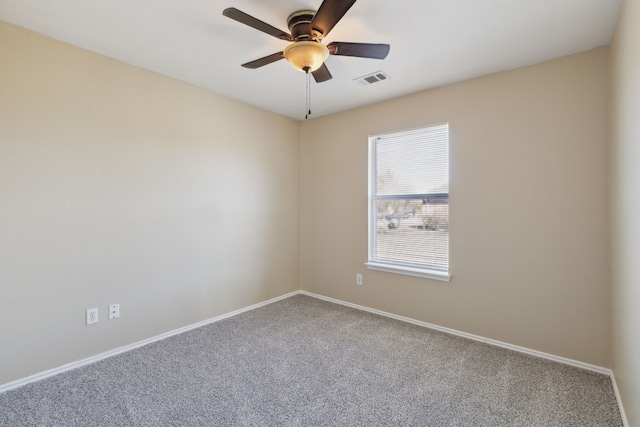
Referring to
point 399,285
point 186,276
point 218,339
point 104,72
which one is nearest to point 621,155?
point 399,285

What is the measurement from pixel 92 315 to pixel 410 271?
2879 mm

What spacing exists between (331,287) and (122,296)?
2301 millimetres

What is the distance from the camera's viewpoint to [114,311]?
253 cm

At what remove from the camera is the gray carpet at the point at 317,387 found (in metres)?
1.77

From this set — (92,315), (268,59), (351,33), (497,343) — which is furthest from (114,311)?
(497,343)

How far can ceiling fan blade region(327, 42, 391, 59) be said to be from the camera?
6.12 feet

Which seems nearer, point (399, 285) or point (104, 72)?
point (104, 72)

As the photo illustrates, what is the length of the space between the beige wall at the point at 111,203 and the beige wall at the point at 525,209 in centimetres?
178

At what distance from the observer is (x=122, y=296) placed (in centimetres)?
258

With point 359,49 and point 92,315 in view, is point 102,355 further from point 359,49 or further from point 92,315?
point 359,49

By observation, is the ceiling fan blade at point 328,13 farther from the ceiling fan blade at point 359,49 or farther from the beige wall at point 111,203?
the beige wall at point 111,203

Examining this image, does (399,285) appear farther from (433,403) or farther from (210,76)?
(210,76)

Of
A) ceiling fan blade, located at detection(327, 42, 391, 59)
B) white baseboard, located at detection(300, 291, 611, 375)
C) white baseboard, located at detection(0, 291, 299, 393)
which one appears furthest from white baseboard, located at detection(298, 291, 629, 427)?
ceiling fan blade, located at detection(327, 42, 391, 59)

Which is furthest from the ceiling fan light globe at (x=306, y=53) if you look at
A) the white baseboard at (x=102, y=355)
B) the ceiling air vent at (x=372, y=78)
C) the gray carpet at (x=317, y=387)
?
the white baseboard at (x=102, y=355)
